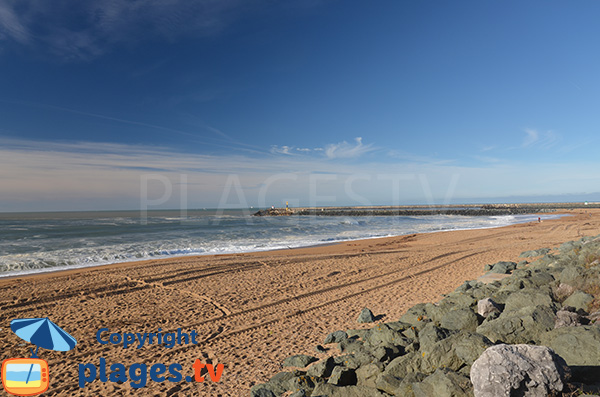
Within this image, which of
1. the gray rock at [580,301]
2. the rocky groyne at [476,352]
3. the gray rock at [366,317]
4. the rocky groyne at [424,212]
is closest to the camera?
the rocky groyne at [476,352]

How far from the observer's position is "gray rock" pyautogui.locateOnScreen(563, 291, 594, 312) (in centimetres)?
504

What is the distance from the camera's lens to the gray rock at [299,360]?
5.46 metres

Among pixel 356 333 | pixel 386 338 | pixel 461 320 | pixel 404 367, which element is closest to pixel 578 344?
pixel 404 367

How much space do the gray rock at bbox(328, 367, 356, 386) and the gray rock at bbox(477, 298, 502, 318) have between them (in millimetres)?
2893

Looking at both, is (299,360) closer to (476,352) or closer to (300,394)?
(300,394)

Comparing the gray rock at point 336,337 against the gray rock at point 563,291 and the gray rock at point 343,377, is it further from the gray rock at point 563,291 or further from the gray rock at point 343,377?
the gray rock at point 563,291

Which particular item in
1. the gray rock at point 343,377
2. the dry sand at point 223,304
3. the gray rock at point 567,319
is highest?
the gray rock at point 567,319

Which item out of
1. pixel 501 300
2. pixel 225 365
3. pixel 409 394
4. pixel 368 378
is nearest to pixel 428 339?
pixel 368 378

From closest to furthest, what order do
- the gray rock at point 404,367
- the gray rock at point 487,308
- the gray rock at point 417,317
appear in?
1. the gray rock at point 404,367
2. the gray rock at point 487,308
3. the gray rock at point 417,317

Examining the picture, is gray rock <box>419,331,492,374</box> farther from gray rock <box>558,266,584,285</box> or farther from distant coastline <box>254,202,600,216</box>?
distant coastline <box>254,202,600,216</box>

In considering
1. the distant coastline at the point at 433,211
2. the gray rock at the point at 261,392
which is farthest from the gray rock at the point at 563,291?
the distant coastline at the point at 433,211

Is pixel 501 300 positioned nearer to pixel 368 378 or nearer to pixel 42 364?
pixel 368 378

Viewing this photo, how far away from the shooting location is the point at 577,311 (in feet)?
15.9

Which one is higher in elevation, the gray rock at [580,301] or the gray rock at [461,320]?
the gray rock at [580,301]
